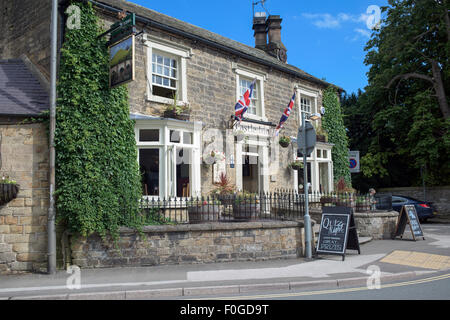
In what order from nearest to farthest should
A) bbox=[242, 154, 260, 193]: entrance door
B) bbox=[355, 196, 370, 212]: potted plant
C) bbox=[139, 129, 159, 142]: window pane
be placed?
bbox=[139, 129, 159, 142]: window pane → bbox=[355, 196, 370, 212]: potted plant → bbox=[242, 154, 260, 193]: entrance door

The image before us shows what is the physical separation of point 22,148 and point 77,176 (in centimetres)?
144

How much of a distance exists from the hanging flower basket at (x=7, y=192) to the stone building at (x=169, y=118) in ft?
0.64

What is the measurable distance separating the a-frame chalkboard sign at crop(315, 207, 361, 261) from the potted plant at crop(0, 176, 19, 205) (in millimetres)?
7190

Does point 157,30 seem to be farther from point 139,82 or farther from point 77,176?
point 77,176

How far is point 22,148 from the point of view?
8.54 m

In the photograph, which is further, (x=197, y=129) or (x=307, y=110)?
(x=307, y=110)

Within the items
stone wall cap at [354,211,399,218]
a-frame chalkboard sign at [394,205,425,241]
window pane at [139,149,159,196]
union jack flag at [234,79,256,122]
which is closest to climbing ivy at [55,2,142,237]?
window pane at [139,149,159,196]

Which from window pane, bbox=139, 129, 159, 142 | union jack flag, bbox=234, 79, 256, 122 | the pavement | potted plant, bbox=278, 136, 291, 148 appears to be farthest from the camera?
→ potted plant, bbox=278, 136, 291, 148

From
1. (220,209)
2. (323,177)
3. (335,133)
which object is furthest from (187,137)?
(335,133)

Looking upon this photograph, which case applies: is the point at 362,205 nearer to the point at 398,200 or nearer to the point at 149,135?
the point at 149,135

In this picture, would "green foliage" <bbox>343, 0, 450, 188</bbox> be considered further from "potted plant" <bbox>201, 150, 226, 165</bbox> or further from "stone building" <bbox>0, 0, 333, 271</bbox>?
"potted plant" <bbox>201, 150, 226, 165</bbox>

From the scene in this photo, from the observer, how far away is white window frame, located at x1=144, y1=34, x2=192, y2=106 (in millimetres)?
11406
